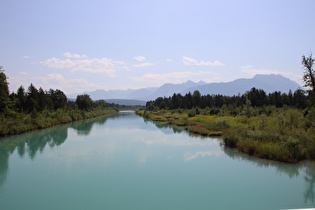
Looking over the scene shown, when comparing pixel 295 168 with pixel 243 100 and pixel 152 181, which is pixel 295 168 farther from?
pixel 243 100

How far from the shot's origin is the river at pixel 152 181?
391 inches

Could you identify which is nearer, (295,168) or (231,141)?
(295,168)

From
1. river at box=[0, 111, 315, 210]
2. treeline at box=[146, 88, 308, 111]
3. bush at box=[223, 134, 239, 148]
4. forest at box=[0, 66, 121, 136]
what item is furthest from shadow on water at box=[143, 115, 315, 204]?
treeline at box=[146, 88, 308, 111]

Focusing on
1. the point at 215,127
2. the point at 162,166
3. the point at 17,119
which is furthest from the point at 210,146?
the point at 17,119

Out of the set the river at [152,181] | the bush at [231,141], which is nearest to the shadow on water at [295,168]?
the river at [152,181]

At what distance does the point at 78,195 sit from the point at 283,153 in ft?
43.8

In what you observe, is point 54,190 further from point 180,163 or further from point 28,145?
point 28,145

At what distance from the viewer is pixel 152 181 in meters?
12.6

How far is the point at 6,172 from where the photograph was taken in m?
14.7

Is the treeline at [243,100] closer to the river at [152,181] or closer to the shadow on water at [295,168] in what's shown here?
the shadow on water at [295,168]

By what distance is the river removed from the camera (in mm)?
9922

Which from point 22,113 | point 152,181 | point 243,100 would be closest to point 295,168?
point 152,181

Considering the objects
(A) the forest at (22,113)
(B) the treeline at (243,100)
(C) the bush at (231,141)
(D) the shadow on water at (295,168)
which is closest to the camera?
(D) the shadow on water at (295,168)

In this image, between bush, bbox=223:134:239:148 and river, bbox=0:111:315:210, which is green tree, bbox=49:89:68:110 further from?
bush, bbox=223:134:239:148
